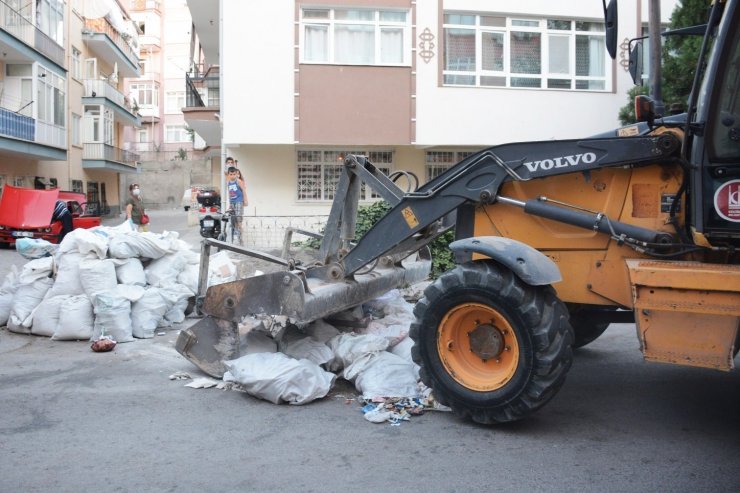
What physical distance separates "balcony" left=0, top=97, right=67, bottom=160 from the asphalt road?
21230 millimetres

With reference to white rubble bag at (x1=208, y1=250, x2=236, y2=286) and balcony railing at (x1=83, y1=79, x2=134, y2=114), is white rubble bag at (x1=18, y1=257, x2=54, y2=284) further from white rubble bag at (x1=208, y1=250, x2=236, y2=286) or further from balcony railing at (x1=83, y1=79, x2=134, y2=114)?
balcony railing at (x1=83, y1=79, x2=134, y2=114)

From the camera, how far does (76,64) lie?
116 feet

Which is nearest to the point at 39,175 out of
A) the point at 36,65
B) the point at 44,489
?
the point at 36,65

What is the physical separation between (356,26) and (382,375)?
501 inches

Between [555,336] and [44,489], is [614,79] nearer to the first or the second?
[555,336]

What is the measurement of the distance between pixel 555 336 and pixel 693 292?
87 cm

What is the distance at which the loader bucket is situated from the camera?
216 inches

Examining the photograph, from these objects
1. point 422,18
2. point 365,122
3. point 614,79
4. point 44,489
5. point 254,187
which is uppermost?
point 422,18

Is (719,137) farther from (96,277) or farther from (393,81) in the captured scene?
(393,81)

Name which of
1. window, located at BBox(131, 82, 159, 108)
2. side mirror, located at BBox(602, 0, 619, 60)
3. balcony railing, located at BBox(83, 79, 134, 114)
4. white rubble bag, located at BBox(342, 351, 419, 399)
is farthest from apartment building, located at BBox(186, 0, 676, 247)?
window, located at BBox(131, 82, 159, 108)

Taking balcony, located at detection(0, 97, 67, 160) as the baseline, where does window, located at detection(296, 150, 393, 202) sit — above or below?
below

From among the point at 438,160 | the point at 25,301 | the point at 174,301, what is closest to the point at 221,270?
the point at 174,301

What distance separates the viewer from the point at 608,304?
4.92 m

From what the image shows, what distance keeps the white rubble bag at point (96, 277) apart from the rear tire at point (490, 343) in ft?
13.9
